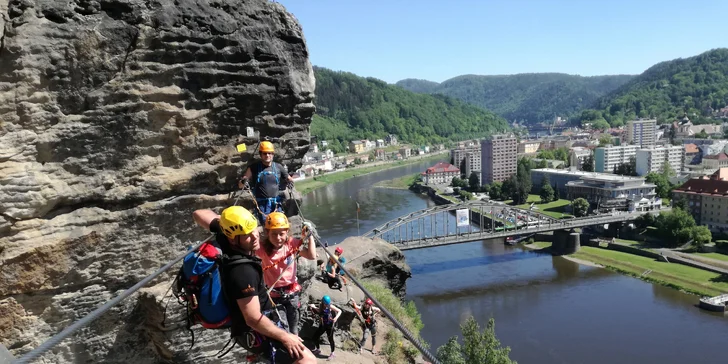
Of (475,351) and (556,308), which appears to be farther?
(556,308)

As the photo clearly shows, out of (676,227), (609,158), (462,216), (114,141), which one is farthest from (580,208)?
(114,141)

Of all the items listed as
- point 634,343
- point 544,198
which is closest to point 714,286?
point 634,343

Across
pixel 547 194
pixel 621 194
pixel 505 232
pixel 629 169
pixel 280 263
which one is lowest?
pixel 505 232

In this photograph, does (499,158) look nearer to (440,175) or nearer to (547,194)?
(440,175)

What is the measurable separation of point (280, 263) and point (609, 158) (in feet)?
262

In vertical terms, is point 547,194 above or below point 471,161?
below

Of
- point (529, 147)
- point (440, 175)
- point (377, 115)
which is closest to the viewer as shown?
point (440, 175)

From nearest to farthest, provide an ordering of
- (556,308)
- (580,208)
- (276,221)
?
1. (276,221)
2. (556,308)
3. (580,208)

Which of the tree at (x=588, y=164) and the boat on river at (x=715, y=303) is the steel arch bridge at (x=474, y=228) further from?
the tree at (x=588, y=164)

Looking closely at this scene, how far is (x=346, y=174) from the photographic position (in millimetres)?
87312

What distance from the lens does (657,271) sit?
3153 centimetres

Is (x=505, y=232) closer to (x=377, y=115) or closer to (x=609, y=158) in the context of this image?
Answer: (x=609, y=158)

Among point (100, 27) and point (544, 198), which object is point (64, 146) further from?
point (544, 198)

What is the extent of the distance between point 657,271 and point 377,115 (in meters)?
115
